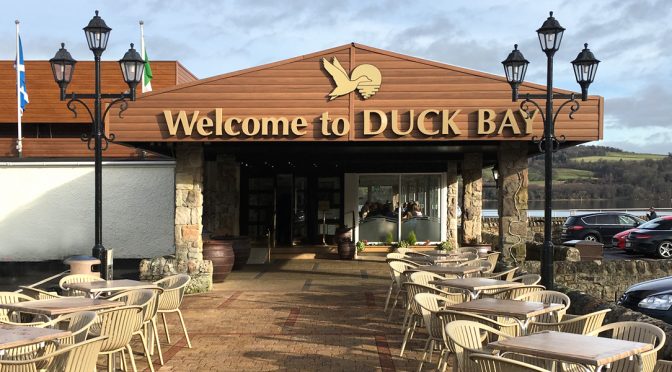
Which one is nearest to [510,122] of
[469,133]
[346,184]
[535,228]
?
[469,133]

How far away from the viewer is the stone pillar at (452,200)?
853 inches

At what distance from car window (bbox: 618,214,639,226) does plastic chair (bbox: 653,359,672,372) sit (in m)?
23.9

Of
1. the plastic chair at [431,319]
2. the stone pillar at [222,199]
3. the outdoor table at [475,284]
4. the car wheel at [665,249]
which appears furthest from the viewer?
the car wheel at [665,249]

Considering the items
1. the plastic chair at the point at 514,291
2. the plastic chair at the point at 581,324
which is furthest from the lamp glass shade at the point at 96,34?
the plastic chair at the point at 581,324

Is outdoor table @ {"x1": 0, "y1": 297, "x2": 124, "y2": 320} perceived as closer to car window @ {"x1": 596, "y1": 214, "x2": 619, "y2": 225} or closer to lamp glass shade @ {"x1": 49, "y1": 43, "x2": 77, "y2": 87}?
lamp glass shade @ {"x1": 49, "y1": 43, "x2": 77, "y2": 87}

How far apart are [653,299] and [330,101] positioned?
593 centimetres

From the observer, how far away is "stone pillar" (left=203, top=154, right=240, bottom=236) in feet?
60.7

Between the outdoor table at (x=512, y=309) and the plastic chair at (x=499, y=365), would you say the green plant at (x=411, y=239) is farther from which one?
the plastic chair at (x=499, y=365)

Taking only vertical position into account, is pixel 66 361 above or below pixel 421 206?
below

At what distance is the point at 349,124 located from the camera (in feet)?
41.3

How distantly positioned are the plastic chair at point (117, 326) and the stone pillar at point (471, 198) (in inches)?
570

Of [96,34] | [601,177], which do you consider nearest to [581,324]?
→ [96,34]

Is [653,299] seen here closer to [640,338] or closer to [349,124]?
[640,338]

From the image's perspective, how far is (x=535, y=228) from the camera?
32.0 meters
